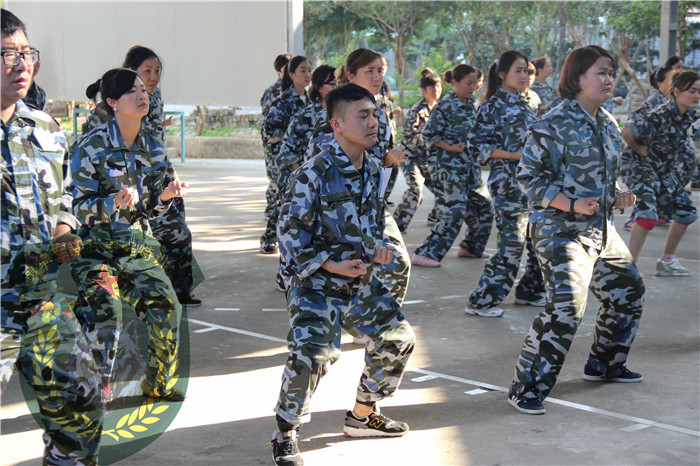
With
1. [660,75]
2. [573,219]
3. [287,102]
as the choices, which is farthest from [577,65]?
[660,75]

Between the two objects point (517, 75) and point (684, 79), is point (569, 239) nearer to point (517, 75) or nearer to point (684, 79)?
point (517, 75)

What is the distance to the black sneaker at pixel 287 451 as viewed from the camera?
3756 mm

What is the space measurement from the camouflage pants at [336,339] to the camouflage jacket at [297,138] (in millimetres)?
3088

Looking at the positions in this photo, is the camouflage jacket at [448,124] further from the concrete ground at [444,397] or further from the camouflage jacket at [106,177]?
the camouflage jacket at [106,177]

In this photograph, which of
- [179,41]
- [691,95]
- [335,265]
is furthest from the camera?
[179,41]

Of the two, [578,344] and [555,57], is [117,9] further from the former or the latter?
[555,57]

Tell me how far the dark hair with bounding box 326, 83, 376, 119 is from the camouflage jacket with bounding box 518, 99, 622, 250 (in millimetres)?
1212

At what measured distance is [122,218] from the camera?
4.54 meters

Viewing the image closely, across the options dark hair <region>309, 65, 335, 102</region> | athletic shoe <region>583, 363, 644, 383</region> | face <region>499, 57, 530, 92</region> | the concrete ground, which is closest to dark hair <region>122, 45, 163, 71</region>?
dark hair <region>309, 65, 335, 102</region>

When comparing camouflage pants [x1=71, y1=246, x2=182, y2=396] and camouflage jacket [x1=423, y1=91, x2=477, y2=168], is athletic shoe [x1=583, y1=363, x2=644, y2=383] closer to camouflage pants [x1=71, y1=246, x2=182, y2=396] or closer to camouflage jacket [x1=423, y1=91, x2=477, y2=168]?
camouflage pants [x1=71, y1=246, x2=182, y2=396]

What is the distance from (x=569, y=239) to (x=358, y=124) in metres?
1.45

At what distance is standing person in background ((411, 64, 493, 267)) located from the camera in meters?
8.30

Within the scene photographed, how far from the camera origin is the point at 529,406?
450 centimetres

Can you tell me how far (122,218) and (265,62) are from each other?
981cm
